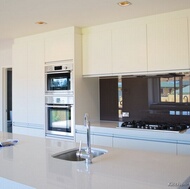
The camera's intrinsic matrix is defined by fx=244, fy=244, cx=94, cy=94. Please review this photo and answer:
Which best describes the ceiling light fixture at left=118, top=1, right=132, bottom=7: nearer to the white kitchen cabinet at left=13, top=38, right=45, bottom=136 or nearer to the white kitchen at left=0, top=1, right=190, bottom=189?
the white kitchen at left=0, top=1, right=190, bottom=189

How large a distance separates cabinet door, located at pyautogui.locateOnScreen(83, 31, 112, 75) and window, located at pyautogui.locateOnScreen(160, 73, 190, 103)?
822mm

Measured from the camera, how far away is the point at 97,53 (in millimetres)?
3619

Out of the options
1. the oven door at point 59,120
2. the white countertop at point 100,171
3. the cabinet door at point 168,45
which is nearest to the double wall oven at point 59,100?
the oven door at point 59,120

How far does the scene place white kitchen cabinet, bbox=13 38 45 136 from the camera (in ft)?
13.1

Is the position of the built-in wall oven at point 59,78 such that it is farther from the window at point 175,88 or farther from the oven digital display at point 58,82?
the window at point 175,88

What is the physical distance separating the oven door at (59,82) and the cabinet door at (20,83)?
1.83 ft

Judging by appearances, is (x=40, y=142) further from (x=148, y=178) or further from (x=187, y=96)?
(x=187, y=96)

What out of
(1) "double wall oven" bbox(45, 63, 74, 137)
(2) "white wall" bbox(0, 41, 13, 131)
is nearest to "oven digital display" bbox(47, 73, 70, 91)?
(1) "double wall oven" bbox(45, 63, 74, 137)

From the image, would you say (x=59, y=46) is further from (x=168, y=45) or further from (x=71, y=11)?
(x=168, y=45)

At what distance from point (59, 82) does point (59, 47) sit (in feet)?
1.77

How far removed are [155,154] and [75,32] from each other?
2.36 metres

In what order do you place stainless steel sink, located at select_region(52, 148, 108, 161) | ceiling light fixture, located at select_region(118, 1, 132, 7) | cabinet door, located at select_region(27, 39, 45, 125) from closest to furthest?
stainless steel sink, located at select_region(52, 148, 108, 161) < ceiling light fixture, located at select_region(118, 1, 132, 7) < cabinet door, located at select_region(27, 39, 45, 125)

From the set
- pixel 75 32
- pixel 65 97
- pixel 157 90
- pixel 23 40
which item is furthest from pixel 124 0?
pixel 23 40

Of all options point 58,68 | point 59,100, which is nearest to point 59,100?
point 59,100
